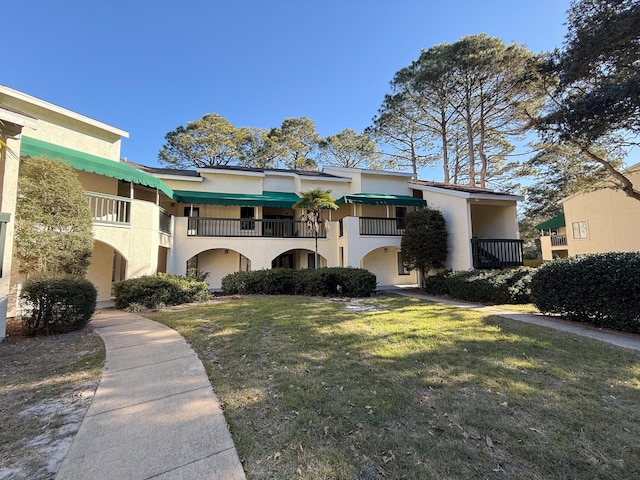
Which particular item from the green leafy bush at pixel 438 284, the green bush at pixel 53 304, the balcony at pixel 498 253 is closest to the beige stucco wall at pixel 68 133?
the green bush at pixel 53 304

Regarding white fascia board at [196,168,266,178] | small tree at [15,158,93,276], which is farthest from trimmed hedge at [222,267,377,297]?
white fascia board at [196,168,266,178]

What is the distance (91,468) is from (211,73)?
2196 cm

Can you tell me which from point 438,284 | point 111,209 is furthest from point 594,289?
point 111,209

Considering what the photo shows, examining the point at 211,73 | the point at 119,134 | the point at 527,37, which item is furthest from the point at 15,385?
the point at 527,37

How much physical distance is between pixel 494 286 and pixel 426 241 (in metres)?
4.57

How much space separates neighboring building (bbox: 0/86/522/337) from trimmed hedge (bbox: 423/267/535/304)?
6.91 feet

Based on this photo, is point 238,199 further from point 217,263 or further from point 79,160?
point 79,160

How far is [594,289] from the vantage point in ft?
24.9

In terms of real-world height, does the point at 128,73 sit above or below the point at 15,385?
above

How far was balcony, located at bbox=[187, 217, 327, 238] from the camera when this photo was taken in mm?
16922

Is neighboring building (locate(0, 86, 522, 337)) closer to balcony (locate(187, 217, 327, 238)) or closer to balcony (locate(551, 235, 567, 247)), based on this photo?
balcony (locate(187, 217, 327, 238))

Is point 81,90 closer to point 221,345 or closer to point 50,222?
point 50,222

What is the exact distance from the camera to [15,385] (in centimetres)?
426

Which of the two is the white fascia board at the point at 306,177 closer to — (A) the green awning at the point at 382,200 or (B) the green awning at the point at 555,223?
(A) the green awning at the point at 382,200
